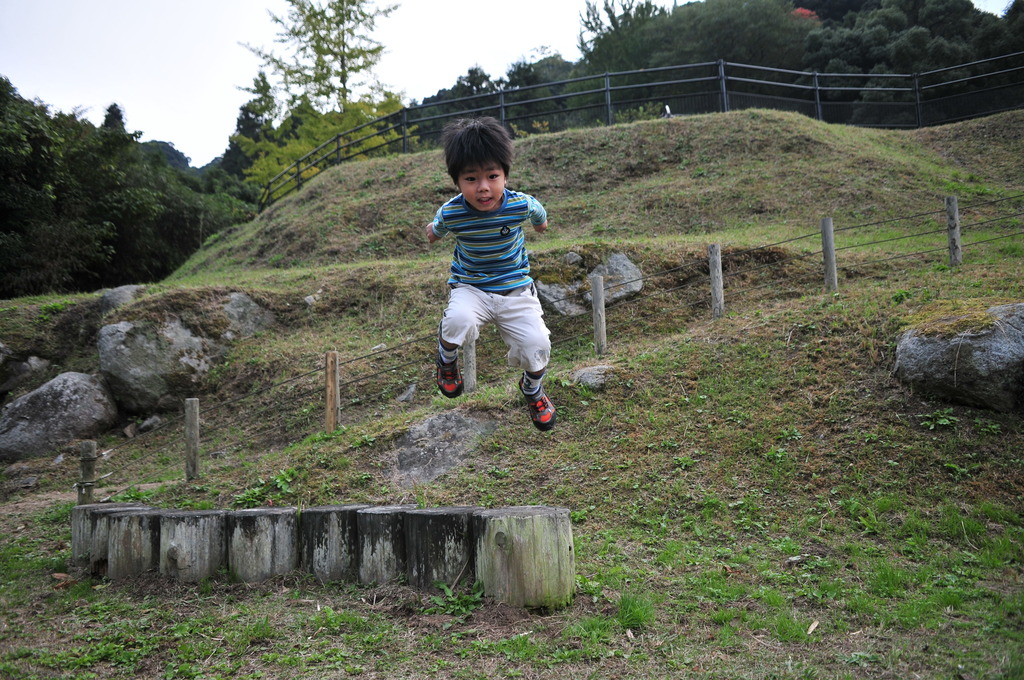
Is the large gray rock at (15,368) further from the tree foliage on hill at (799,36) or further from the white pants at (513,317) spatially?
the tree foliage on hill at (799,36)

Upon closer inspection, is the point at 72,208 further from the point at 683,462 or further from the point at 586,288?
the point at 683,462

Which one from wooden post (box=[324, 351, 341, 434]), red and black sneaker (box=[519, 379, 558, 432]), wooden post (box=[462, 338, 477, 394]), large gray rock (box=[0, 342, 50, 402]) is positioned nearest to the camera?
red and black sneaker (box=[519, 379, 558, 432])

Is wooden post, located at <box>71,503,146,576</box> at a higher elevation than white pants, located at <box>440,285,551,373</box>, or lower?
lower

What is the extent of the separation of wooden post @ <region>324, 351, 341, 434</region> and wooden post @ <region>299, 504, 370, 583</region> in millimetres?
3684

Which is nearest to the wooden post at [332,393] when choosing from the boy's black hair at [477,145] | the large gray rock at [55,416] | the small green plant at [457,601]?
the small green plant at [457,601]

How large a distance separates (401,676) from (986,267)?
1033 cm

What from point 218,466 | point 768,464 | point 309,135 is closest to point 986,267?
point 768,464

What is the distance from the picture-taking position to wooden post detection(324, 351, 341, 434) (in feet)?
32.6

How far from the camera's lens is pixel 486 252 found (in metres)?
4.48

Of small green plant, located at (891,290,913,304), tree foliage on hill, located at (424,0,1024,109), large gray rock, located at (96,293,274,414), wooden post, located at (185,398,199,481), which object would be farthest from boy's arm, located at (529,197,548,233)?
tree foliage on hill, located at (424,0,1024,109)

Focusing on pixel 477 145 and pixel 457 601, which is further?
pixel 457 601

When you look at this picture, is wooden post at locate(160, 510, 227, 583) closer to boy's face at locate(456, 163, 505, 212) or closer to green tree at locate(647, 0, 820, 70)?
boy's face at locate(456, 163, 505, 212)

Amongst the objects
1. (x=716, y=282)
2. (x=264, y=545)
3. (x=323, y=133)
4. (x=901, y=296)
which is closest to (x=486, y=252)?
(x=264, y=545)

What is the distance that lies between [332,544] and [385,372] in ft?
18.9
